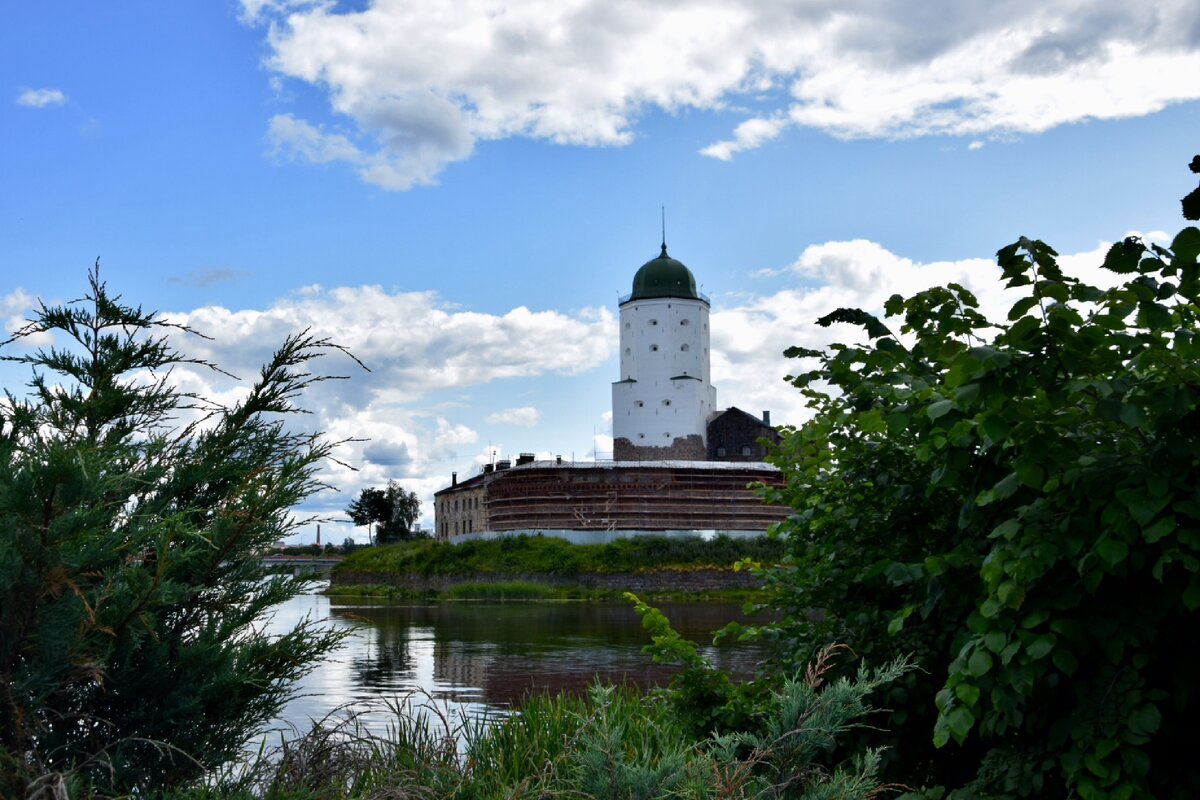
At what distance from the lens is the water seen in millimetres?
16734

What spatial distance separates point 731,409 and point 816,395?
280ft

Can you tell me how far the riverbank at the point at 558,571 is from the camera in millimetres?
62812

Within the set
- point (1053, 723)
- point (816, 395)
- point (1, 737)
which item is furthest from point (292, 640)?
point (816, 395)

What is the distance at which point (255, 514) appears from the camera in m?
3.90

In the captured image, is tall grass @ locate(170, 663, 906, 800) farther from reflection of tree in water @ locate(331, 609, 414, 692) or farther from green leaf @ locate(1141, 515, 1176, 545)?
reflection of tree in water @ locate(331, 609, 414, 692)

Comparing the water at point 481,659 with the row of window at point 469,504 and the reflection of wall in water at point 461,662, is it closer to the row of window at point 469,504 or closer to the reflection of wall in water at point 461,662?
the reflection of wall in water at point 461,662

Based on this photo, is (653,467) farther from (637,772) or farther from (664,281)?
(637,772)

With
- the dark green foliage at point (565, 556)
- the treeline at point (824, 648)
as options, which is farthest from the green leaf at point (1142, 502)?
the dark green foliage at point (565, 556)

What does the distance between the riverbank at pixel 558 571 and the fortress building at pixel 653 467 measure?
3.78m

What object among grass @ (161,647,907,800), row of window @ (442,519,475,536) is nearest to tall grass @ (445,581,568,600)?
row of window @ (442,519,475,536)

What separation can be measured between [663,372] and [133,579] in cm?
8866

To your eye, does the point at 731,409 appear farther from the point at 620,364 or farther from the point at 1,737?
the point at 1,737

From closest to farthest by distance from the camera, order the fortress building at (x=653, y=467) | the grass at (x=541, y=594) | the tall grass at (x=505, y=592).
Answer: the grass at (x=541, y=594), the tall grass at (x=505, y=592), the fortress building at (x=653, y=467)

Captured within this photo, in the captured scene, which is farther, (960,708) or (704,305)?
(704,305)
